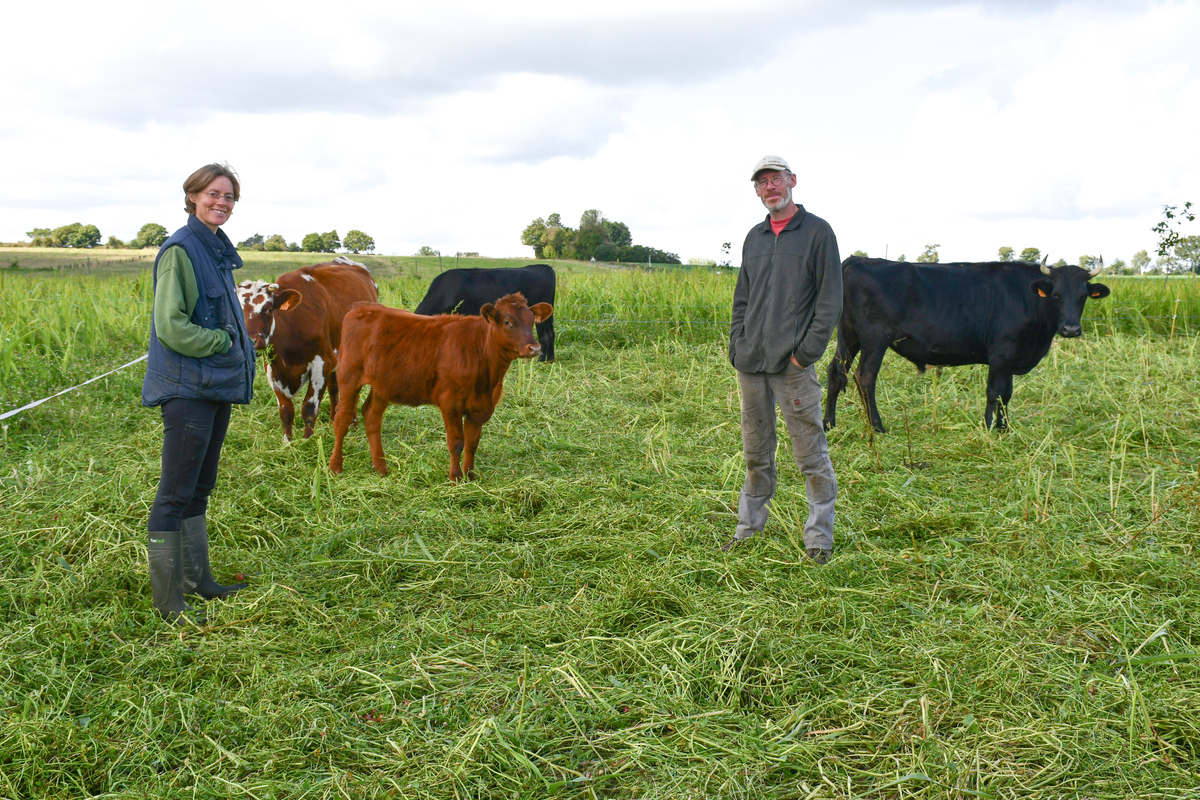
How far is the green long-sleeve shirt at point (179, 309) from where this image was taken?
327cm

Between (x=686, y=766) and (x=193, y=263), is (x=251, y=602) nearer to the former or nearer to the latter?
(x=193, y=263)

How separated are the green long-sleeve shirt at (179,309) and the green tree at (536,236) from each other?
3432cm

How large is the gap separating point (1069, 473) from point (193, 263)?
19.1 feet

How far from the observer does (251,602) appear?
3.62 m

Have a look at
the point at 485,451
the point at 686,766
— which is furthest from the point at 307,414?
the point at 686,766

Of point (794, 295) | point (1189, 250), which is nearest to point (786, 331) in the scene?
point (794, 295)

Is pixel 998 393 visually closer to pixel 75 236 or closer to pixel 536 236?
pixel 536 236

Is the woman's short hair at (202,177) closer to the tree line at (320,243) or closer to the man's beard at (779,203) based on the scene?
the man's beard at (779,203)

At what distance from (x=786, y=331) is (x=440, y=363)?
2623 mm

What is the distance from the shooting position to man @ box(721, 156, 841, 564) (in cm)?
390

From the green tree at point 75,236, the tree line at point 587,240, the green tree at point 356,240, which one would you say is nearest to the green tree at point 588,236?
the tree line at point 587,240

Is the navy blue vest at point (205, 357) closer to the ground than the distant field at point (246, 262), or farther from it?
closer to the ground

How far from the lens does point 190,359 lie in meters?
3.39

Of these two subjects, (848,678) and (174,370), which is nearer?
(848,678)
